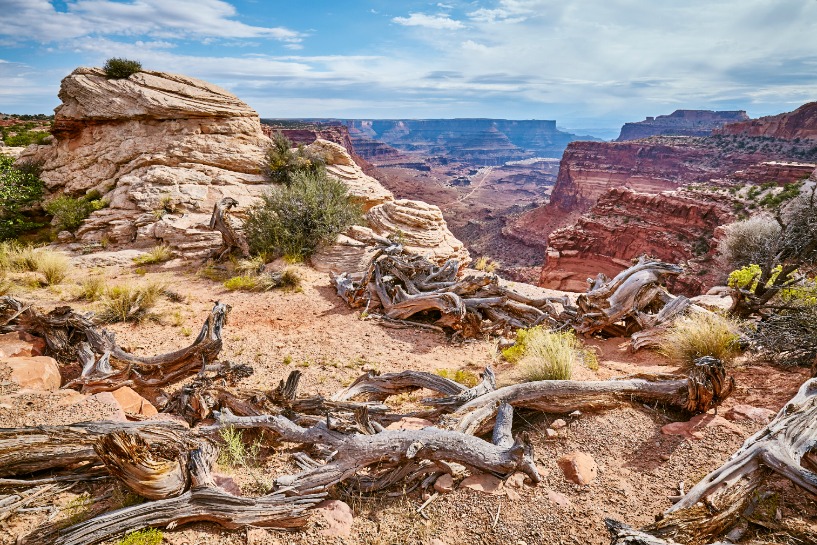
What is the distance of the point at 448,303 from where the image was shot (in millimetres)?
7941

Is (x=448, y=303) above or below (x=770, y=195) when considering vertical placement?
below

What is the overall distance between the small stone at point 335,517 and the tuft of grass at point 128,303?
21.9 feet

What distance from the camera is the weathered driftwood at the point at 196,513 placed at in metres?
2.43

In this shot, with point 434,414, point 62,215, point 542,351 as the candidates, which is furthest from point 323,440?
point 62,215

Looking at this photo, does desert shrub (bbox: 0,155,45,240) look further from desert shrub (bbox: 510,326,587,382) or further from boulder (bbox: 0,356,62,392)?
desert shrub (bbox: 510,326,587,382)

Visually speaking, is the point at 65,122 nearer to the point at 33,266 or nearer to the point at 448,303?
the point at 33,266

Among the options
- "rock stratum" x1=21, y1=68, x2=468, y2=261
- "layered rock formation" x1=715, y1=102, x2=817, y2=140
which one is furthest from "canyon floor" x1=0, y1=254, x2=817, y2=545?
"layered rock formation" x1=715, y1=102, x2=817, y2=140

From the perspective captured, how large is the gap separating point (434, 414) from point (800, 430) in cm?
305

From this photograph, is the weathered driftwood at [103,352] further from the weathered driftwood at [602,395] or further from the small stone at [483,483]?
the small stone at [483,483]

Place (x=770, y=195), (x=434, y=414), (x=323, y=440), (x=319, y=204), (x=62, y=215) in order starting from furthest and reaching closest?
(x=770, y=195) → (x=62, y=215) → (x=319, y=204) → (x=434, y=414) → (x=323, y=440)

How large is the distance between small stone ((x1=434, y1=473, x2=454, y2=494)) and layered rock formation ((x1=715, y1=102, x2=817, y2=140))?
78281 mm

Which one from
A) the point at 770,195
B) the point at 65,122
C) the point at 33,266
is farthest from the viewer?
the point at 770,195

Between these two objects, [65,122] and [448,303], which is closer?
[448,303]

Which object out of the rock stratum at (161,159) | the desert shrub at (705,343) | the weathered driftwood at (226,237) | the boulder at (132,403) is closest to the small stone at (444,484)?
the desert shrub at (705,343)
